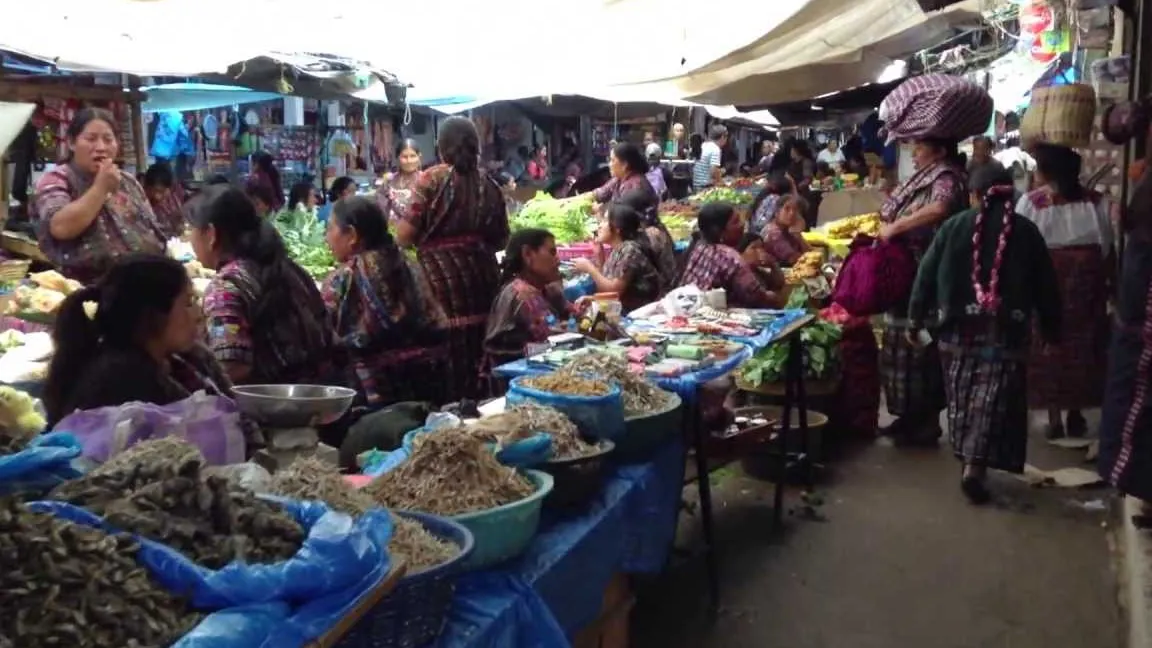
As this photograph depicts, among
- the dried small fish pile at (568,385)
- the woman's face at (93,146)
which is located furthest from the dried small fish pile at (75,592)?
the woman's face at (93,146)

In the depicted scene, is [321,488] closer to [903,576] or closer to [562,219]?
[903,576]

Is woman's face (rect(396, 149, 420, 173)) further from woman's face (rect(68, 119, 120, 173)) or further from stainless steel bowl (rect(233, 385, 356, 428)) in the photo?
stainless steel bowl (rect(233, 385, 356, 428))

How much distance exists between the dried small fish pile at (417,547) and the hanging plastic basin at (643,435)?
132 cm

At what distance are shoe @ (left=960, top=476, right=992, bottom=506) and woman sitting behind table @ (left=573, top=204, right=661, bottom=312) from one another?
223 cm

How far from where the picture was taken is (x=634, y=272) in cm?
665

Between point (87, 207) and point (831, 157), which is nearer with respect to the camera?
point (87, 207)

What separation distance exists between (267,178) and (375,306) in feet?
23.2

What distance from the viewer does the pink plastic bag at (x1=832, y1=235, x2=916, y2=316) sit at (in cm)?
643

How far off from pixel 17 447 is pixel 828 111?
745 inches

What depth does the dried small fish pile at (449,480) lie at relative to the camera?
2.39 metres

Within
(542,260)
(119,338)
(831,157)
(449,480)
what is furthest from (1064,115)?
(831,157)

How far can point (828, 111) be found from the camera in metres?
19.5

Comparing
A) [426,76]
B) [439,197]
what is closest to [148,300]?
[439,197]

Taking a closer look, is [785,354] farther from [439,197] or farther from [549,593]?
[549,593]
